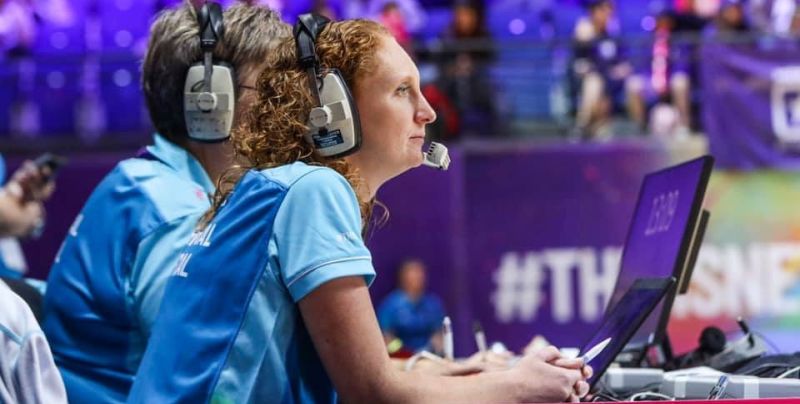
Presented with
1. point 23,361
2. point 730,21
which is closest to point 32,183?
point 23,361

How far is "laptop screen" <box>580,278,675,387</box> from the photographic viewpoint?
2088 mm

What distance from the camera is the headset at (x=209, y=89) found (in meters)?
2.65

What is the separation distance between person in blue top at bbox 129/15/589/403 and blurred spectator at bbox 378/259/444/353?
596 cm

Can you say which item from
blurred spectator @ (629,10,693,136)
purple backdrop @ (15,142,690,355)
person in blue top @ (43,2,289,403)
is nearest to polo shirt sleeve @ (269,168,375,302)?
person in blue top @ (43,2,289,403)

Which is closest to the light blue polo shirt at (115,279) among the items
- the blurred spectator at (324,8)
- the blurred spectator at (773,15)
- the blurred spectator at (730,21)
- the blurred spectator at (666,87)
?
the blurred spectator at (666,87)

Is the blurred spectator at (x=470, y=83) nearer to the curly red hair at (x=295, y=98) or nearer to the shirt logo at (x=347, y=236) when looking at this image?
the curly red hair at (x=295, y=98)

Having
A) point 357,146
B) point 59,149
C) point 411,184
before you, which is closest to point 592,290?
point 411,184

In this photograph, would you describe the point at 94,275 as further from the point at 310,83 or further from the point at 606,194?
the point at 606,194

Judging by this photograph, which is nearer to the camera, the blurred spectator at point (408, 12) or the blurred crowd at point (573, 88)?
the blurred crowd at point (573, 88)

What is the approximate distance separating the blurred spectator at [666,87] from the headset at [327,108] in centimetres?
659

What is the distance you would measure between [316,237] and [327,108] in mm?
240

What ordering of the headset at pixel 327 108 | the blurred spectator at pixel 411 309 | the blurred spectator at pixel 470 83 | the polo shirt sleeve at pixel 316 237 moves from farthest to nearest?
the blurred spectator at pixel 470 83
the blurred spectator at pixel 411 309
the headset at pixel 327 108
the polo shirt sleeve at pixel 316 237

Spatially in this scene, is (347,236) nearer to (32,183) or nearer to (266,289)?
(266,289)

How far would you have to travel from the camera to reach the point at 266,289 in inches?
73.8
